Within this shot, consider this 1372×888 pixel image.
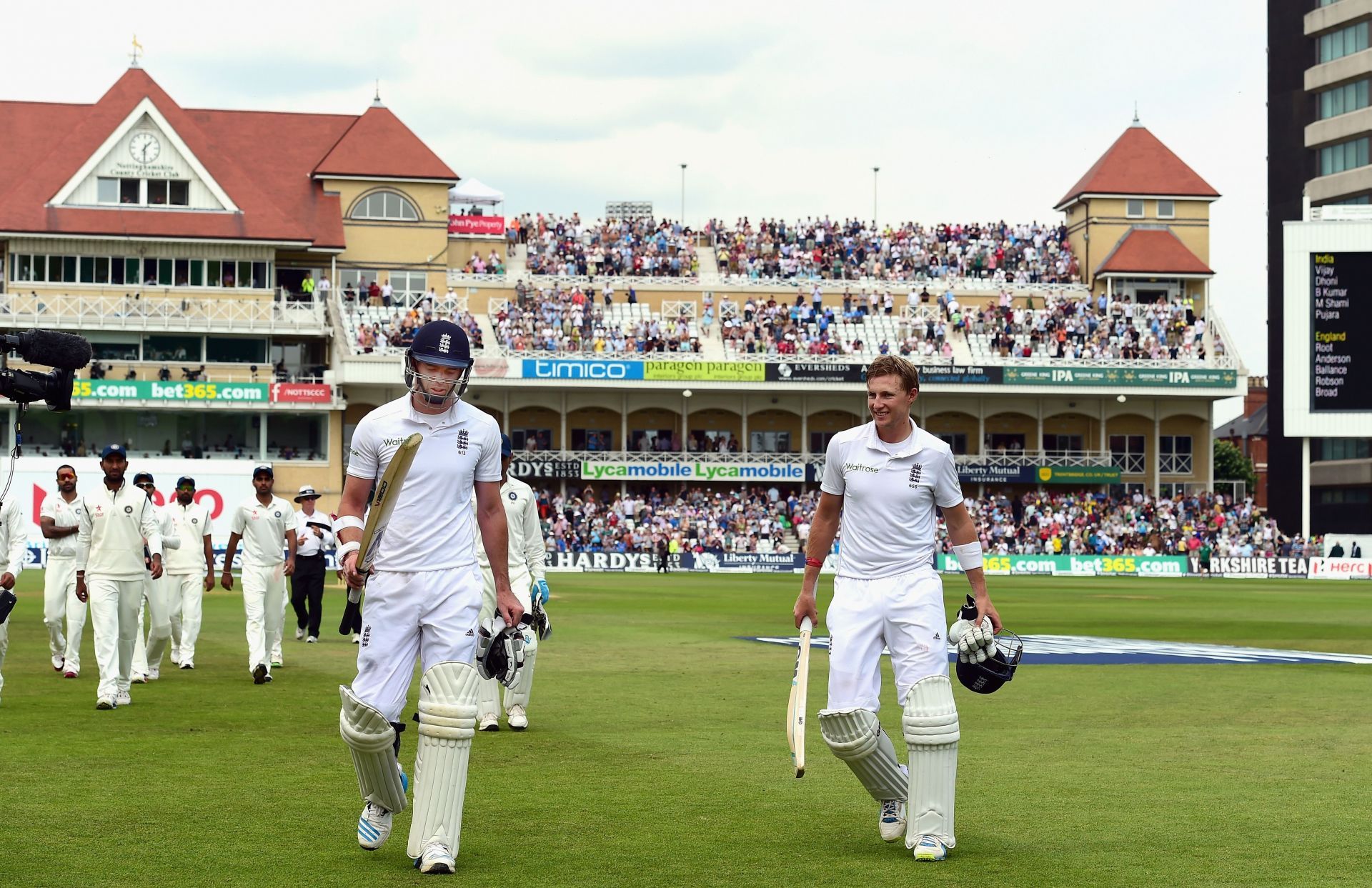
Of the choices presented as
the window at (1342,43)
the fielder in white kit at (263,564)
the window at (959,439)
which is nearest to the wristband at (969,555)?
the fielder in white kit at (263,564)

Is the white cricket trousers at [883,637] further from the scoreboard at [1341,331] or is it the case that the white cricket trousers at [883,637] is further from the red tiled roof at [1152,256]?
the red tiled roof at [1152,256]

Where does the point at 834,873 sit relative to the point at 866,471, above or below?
below

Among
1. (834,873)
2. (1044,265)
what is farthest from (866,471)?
(1044,265)

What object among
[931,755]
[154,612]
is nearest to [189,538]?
[154,612]

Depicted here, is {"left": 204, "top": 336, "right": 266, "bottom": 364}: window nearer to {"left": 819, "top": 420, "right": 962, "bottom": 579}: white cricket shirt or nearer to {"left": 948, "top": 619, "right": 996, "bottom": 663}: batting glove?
{"left": 819, "top": 420, "right": 962, "bottom": 579}: white cricket shirt

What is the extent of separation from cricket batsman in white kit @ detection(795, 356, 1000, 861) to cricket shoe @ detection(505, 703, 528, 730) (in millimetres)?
5207

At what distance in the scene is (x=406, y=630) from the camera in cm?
814

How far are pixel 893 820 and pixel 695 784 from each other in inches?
82.3

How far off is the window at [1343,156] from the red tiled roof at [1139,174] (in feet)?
17.2

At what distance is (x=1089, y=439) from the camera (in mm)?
73625

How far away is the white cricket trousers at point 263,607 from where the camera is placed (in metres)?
17.5

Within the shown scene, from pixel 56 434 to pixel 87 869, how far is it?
196ft

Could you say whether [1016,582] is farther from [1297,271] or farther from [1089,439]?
[1089,439]

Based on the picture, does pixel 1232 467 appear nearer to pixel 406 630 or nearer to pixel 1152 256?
pixel 1152 256
